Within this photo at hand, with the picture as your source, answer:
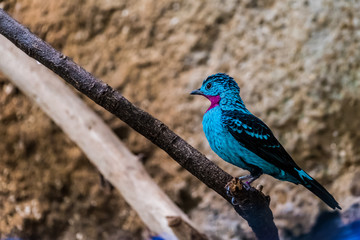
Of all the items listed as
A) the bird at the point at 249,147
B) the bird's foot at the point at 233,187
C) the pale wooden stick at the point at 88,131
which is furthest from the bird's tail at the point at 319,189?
the pale wooden stick at the point at 88,131

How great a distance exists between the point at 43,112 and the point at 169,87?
0.66 m

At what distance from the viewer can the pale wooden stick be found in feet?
6.40

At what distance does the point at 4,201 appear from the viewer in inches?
90.2

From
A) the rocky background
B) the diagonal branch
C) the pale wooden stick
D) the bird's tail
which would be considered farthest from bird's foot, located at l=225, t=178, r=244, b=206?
the rocky background

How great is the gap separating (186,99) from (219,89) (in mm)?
1155

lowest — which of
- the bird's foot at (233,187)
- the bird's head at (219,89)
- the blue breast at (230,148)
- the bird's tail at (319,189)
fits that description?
the bird's foot at (233,187)

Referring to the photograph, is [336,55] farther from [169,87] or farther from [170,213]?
[170,213]

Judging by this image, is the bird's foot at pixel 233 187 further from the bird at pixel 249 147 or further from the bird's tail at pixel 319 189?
the bird's tail at pixel 319 189

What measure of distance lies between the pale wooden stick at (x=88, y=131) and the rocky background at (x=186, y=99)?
18 centimetres

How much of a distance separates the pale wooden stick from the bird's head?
940 mm

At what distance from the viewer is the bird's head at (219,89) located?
1.04 meters

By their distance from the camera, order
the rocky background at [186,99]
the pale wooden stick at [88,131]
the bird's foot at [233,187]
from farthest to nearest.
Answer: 1. the rocky background at [186,99]
2. the pale wooden stick at [88,131]
3. the bird's foot at [233,187]

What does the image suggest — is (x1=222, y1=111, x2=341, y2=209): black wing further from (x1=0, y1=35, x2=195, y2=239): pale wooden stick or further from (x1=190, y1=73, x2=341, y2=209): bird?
(x1=0, y1=35, x2=195, y2=239): pale wooden stick

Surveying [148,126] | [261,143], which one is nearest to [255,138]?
[261,143]
